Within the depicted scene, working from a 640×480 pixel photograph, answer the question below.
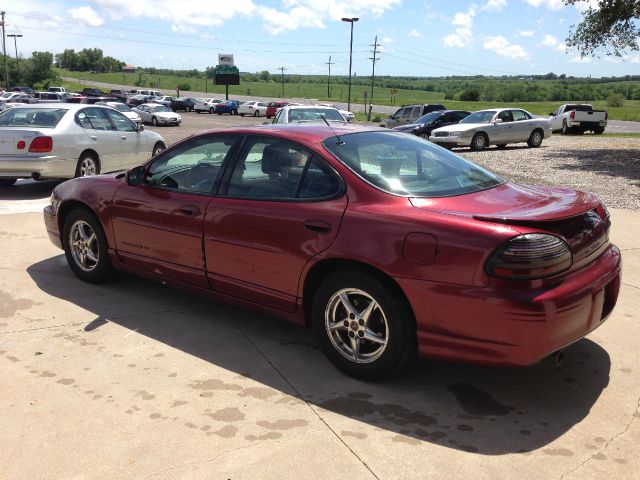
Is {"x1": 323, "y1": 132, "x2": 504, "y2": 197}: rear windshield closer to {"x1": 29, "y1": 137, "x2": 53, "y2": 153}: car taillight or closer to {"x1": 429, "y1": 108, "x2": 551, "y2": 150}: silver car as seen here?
{"x1": 29, "y1": 137, "x2": 53, "y2": 153}: car taillight

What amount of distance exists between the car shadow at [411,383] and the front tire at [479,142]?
17.0 meters

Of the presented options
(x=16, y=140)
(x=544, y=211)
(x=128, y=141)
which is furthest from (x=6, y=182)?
(x=544, y=211)

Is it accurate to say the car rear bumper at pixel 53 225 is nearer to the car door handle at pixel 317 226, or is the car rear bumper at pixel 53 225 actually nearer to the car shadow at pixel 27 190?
the car door handle at pixel 317 226

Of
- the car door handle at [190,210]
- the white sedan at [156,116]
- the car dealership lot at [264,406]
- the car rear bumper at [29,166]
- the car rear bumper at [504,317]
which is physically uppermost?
the car door handle at [190,210]

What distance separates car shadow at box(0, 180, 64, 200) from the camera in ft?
32.5

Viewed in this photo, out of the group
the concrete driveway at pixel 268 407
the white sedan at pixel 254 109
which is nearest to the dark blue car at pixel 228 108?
the white sedan at pixel 254 109

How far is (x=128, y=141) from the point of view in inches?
448

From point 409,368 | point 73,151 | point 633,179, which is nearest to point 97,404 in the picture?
point 409,368

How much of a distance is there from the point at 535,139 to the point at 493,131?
2005 mm

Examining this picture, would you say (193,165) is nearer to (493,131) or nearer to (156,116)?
(493,131)

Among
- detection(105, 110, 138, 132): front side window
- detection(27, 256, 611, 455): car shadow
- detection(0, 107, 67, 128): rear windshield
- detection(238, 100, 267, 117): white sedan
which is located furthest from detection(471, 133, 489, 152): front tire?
detection(238, 100, 267, 117): white sedan

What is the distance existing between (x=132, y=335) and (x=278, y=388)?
1358 millimetres

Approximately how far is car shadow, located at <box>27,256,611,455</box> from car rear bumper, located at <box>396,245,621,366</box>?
1.17 ft

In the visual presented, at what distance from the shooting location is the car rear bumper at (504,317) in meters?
3.05
